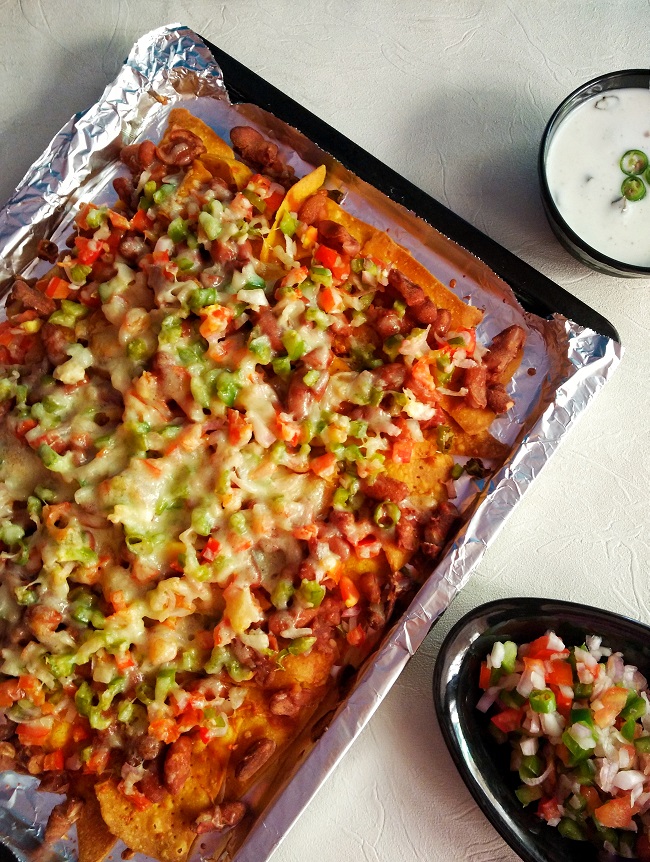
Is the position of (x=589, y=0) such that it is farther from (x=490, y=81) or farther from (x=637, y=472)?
(x=637, y=472)

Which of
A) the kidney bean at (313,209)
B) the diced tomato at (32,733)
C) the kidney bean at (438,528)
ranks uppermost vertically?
the kidney bean at (313,209)

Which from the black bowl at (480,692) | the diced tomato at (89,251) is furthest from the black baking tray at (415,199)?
the black bowl at (480,692)

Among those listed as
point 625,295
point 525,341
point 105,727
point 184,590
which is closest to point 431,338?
point 525,341

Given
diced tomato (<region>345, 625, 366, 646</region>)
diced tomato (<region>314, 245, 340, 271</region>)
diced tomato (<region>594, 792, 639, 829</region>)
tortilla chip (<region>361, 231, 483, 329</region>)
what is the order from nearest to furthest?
diced tomato (<region>594, 792, 639, 829</region>)
diced tomato (<region>345, 625, 366, 646</region>)
diced tomato (<region>314, 245, 340, 271</region>)
tortilla chip (<region>361, 231, 483, 329</region>)

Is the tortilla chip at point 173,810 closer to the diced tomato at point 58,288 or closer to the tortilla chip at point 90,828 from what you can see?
the tortilla chip at point 90,828

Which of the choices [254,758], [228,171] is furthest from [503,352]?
[254,758]

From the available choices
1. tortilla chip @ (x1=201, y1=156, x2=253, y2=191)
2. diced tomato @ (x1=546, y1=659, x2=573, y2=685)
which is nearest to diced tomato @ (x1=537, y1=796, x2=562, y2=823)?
diced tomato @ (x1=546, y1=659, x2=573, y2=685)

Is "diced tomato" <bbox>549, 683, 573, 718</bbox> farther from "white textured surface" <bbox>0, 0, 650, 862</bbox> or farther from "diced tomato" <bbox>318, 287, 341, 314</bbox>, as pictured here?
"diced tomato" <bbox>318, 287, 341, 314</bbox>
